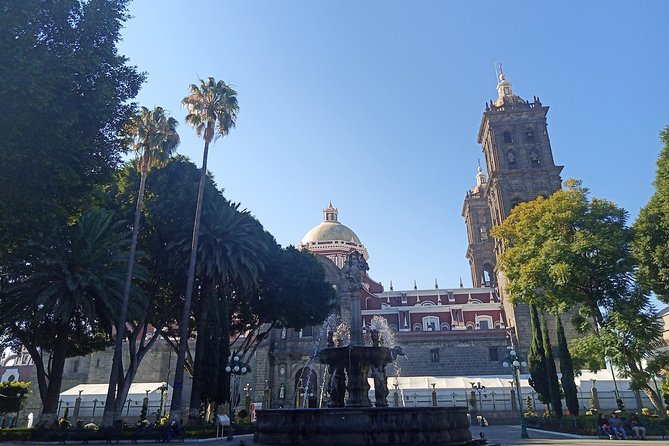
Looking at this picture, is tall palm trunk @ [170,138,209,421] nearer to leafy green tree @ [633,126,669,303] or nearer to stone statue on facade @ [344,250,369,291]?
stone statue on facade @ [344,250,369,291]

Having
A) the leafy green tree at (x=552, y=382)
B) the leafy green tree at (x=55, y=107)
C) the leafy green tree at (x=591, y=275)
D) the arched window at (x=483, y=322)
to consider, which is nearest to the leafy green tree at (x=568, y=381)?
the leafy green tree at (x=552, y=382)

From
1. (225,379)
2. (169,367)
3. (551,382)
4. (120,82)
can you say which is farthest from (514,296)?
(169,367)

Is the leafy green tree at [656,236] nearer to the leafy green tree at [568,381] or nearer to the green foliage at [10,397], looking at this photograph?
the leafy green tree at [568,381]

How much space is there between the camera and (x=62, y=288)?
20469 mm

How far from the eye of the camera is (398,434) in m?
10.6

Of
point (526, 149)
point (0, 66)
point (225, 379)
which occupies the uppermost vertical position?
point (526, 149)

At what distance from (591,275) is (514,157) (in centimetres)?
2685

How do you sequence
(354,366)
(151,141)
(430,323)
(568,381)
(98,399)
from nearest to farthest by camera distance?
(354,366)
(151,141)
(568,381)
(98,399)
(430,323)

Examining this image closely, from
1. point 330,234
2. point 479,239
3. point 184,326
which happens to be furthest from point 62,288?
point 479,239

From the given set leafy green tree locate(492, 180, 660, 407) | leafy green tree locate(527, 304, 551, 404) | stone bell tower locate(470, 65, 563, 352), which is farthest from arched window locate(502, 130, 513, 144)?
leafy green tree locate(492, 180, 660, 407)

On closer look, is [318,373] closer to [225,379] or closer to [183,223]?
[225,379]

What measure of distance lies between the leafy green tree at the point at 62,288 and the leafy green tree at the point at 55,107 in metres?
5.21

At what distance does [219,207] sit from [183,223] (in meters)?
2.52

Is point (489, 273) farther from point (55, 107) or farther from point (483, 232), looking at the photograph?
point (55, 107)
